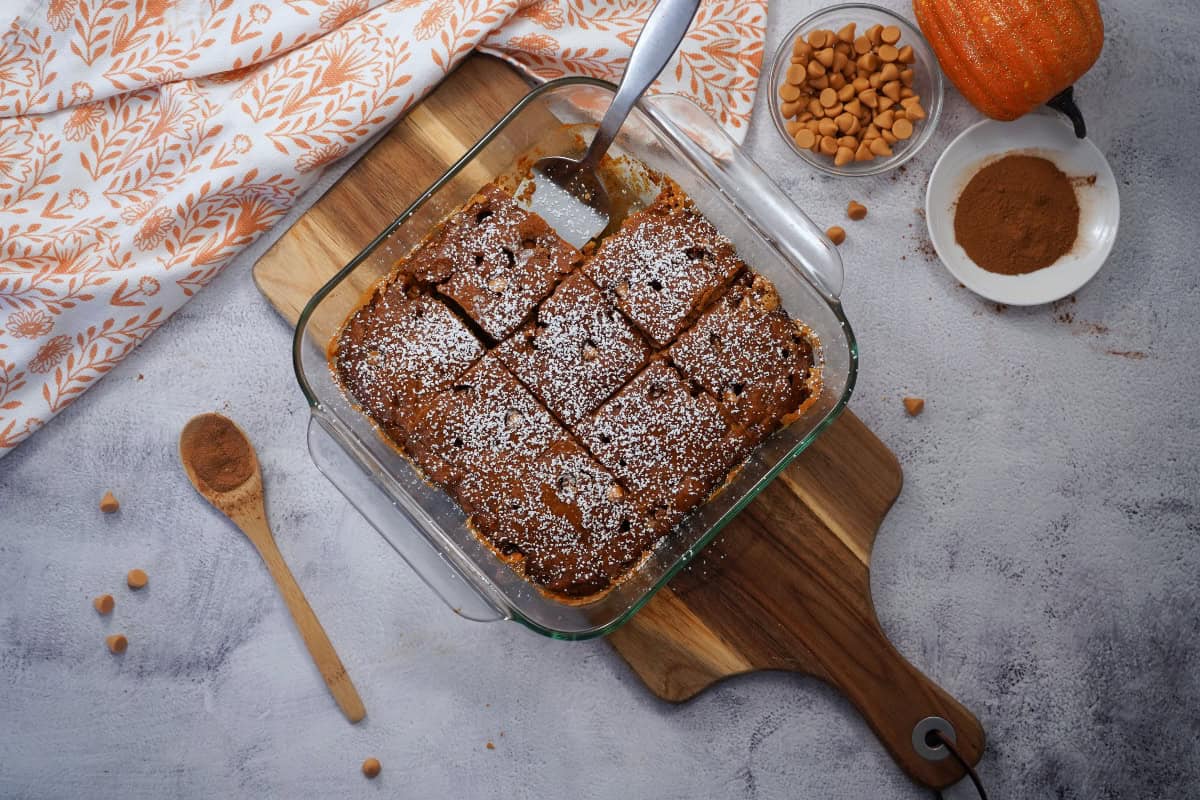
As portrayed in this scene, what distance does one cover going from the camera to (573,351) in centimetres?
236

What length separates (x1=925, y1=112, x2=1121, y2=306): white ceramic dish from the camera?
2.61 m

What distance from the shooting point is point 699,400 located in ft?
7.71

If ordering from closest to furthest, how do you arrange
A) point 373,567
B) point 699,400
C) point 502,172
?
point 699,400, point 502,172, point 373,567

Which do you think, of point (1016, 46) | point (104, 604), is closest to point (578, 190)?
point (1016, 46)

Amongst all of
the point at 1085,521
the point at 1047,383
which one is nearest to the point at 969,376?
the point at 1047,383

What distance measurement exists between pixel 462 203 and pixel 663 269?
2.13 ft

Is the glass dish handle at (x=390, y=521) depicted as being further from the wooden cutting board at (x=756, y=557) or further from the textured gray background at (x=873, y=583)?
the wooden cutting board at (x=756, y=557)

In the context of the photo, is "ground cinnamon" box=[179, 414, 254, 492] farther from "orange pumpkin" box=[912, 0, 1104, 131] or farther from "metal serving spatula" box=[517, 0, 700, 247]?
"orange pumpkin" box=[912, 0, 1104, 131]

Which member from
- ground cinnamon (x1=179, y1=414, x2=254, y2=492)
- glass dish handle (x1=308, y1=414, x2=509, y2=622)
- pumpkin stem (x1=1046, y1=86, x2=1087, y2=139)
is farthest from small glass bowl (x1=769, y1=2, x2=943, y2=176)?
ground cinnamon (x1=179, y1=414, x2=254, y2=492)

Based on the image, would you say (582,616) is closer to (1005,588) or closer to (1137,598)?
(1005,588)

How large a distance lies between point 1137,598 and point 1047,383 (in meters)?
0.77

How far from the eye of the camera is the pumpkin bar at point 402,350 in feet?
7.75

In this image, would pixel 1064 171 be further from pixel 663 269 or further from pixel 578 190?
pixel 578 190

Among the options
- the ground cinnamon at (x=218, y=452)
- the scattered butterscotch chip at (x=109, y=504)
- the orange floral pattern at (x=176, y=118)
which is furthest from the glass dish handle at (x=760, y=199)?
the scattered butterscotch chip at (x=109, y=504)
